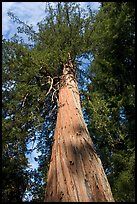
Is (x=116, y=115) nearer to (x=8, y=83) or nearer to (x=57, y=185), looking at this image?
(x=8, y=83)

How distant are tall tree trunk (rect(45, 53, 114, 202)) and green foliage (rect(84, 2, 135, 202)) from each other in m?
2.18

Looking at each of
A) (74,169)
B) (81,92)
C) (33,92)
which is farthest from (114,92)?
(74,169)

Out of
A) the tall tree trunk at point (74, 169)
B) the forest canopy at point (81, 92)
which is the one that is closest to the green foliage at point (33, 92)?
the forest canopy at point (81, 92)

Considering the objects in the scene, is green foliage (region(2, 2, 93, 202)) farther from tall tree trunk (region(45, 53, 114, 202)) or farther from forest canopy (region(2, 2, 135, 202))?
tall tree trunk (region(45, 53, 114, 202))

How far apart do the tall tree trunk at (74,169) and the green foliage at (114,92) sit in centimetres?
218

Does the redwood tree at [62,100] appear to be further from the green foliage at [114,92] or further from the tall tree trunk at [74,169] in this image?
the green foliage at [114,92]

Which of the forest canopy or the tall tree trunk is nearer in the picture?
the tall tree trunk

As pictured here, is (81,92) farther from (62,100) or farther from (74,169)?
(74,169)

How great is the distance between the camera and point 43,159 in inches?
267

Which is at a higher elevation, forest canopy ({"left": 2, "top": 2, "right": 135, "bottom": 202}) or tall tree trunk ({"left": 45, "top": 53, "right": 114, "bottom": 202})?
forest canopy ({"left": 2, "top": 2, "right": 135, "bottom": 202})

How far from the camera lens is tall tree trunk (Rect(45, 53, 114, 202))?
2148 mm

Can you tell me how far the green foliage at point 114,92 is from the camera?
18.4 ft

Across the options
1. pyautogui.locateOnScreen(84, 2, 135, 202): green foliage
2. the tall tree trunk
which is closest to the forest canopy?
pyautogui.locateOnScreen(84, 2, 135, 202): green foliage

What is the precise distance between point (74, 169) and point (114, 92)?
4.42 m
